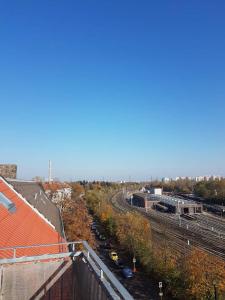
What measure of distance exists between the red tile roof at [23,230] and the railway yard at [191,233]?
1116 inches

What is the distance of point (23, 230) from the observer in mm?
14477

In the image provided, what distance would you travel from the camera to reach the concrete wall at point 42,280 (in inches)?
314

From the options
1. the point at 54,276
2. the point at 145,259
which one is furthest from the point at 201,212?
the point at 54,276

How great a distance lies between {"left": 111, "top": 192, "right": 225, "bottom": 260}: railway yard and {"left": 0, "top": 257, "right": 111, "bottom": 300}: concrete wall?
3531 cm

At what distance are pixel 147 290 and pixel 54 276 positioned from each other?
23358 mm

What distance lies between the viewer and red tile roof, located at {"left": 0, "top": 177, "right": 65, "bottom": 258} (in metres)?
12.3

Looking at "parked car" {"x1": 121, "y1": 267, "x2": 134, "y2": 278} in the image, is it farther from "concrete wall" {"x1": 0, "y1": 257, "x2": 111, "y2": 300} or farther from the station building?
the station building

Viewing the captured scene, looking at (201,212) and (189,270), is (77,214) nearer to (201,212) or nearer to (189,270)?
(189,270)

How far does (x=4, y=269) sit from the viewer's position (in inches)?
310

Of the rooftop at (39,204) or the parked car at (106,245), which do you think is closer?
the rooftop at (39,204)

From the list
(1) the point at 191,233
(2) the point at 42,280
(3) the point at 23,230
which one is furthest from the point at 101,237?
(2) the point at 42,280

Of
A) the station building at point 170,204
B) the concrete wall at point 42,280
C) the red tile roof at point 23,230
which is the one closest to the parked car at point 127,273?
the red tile roof at point 23,230

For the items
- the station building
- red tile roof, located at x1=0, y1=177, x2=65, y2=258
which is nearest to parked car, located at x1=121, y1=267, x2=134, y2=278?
red tile roof, located at x1=0, y1=177, x2=65, y2=258

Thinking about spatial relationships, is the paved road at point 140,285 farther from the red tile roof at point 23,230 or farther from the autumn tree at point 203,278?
the red tile roof at point 23,230
